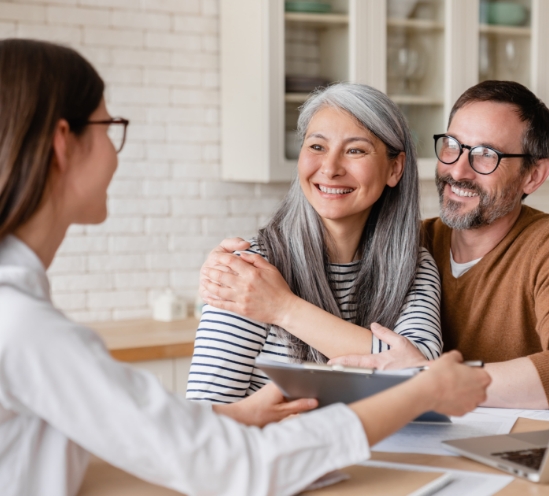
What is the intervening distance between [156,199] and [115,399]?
8.30ft

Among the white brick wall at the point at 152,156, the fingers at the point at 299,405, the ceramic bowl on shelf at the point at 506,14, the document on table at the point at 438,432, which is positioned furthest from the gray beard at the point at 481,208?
the ceramic bowl on shelf at the point at 506,14

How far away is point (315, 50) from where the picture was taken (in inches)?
133

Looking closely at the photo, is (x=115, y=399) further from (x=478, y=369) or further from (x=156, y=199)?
(x=156, y=199)

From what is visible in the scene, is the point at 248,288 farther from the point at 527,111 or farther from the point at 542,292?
the point at 527,111

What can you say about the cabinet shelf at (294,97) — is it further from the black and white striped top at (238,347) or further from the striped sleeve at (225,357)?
the striped sleeve at (225,357)

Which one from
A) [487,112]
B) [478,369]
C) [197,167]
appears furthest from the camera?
[197,167]

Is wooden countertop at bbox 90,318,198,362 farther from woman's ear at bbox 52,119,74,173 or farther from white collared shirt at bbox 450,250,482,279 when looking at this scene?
woman's ear at bbox 52,119,74,173

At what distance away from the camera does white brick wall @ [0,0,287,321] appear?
3.29 m

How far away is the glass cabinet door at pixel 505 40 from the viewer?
12.2 feet

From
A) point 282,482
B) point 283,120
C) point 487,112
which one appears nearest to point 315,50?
point 283,120

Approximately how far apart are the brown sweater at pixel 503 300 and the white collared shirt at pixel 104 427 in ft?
3.78

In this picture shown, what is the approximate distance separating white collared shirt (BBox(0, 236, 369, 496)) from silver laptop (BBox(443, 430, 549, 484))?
1.02 ft

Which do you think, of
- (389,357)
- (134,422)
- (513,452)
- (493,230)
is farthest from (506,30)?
(134,422)

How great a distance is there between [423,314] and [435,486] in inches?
35.1
